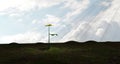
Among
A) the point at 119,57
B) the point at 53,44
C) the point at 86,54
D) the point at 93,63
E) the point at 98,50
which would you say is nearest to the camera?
the point at 93,63

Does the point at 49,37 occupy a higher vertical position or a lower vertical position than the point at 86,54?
higher

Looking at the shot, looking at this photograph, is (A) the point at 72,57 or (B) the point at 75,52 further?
(B) the point at 75,52

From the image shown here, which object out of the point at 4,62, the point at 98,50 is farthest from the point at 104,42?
the point at 4,62

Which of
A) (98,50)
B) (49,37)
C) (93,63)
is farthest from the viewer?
(49,37)

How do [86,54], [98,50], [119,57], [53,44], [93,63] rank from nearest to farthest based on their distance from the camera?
[93,63] < [119,57] < [86,54] < [98,50] < [53,44]

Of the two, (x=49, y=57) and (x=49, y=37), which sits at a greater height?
(x=49, y=37)

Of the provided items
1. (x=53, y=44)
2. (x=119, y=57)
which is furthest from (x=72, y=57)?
(x=53, y=44)

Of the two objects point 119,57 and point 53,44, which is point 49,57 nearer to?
point 119,57

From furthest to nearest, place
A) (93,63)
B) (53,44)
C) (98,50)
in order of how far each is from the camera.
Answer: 1. (53,44)
2. (98,50)
3. (93,63)

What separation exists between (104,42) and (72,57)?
12124 mm

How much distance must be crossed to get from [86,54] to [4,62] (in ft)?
34.0

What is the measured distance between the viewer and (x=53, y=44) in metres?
41.8

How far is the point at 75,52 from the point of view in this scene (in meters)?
35.0

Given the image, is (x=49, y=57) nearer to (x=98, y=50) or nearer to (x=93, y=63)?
(x=93, y=63)
